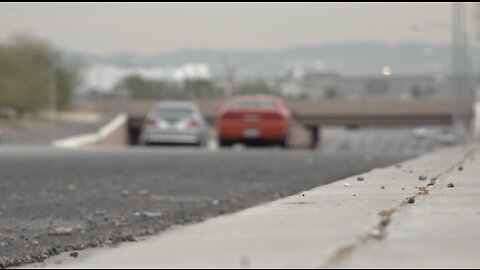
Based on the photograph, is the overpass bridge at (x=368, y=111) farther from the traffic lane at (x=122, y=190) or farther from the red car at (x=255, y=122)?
the traffic lane at (x=122, y=190)

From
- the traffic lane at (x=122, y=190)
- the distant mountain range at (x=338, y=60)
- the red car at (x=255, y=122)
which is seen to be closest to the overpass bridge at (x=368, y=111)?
the distant mountain range at (x=338, y=60)

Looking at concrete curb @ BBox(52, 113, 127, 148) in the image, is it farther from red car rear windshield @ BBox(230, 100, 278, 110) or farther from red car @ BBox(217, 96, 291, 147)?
red car rear windshield @ BBox(230, 100, 278, 110)

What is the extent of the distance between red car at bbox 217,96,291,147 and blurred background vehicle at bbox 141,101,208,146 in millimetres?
2433

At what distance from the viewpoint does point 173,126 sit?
38844mm

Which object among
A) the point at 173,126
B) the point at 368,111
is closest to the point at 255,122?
the point at 173,126

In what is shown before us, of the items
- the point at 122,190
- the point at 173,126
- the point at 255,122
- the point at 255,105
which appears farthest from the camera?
the point at 173,126

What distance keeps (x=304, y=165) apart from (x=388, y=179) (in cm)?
1401

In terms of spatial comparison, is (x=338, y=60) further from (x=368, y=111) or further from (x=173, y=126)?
(x=173, y=126)

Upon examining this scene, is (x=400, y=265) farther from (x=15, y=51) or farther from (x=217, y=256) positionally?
(x=15, y=51)

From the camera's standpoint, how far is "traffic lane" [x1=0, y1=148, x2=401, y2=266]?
12.2 m

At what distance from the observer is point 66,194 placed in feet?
58.8

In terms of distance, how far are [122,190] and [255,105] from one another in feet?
58.5

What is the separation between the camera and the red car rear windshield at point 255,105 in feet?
119

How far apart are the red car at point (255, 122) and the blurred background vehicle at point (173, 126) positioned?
2.43 meters
